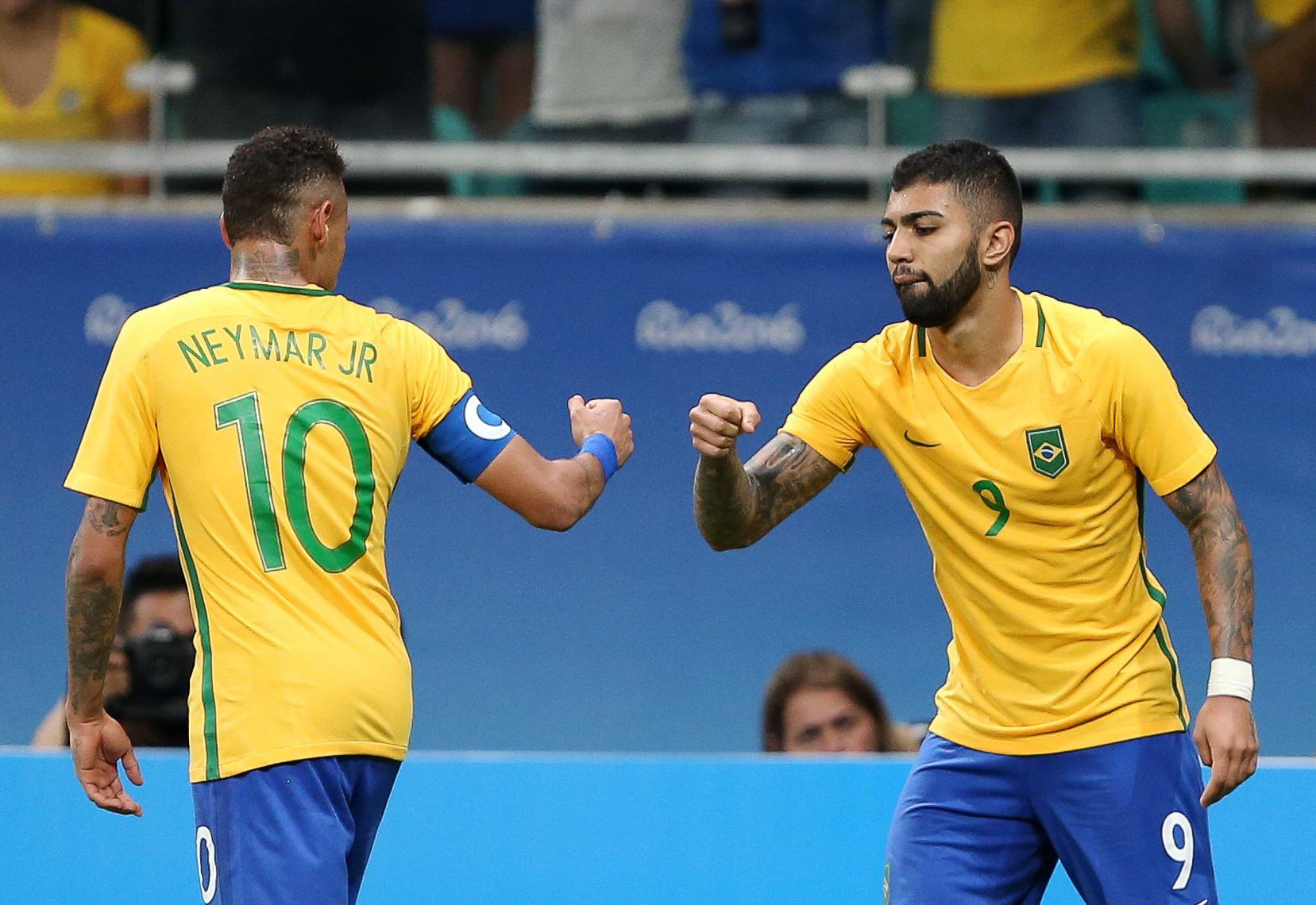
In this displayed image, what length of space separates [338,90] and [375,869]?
2867mm

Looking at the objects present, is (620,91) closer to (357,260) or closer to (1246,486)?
(357,260)

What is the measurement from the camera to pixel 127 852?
4.14m

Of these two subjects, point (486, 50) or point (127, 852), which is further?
point (486, 50)

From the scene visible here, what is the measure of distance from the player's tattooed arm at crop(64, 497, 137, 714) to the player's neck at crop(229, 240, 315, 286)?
465 millimetres

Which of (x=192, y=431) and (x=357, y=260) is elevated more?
(x=357, y=260)

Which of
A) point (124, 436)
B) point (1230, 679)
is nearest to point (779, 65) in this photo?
point (1230, 679)

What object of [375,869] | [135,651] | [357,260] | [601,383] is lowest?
[375,869]

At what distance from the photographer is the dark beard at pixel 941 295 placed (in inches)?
135

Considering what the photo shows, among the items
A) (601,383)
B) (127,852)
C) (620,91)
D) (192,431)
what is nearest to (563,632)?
(601,383)

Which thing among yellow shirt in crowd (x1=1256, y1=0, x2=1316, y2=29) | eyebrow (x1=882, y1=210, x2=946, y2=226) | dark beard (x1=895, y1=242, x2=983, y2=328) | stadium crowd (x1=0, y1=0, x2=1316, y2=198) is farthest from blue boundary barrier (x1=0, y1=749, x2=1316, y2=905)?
yellow shirt in crowd (x1=1256, y1=0, x2=1316, y2=29)

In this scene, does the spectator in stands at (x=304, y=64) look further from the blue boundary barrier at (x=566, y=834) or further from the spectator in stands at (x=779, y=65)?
the blue boundary barrier at (x=566, y=834)

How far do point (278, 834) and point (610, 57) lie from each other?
3.67m

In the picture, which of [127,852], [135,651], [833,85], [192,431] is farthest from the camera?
[833,85]

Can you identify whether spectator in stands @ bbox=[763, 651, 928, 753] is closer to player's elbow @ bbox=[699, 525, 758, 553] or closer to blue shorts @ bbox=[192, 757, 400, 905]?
player's elbow @ bbox=[699, 525, 758, 553]
